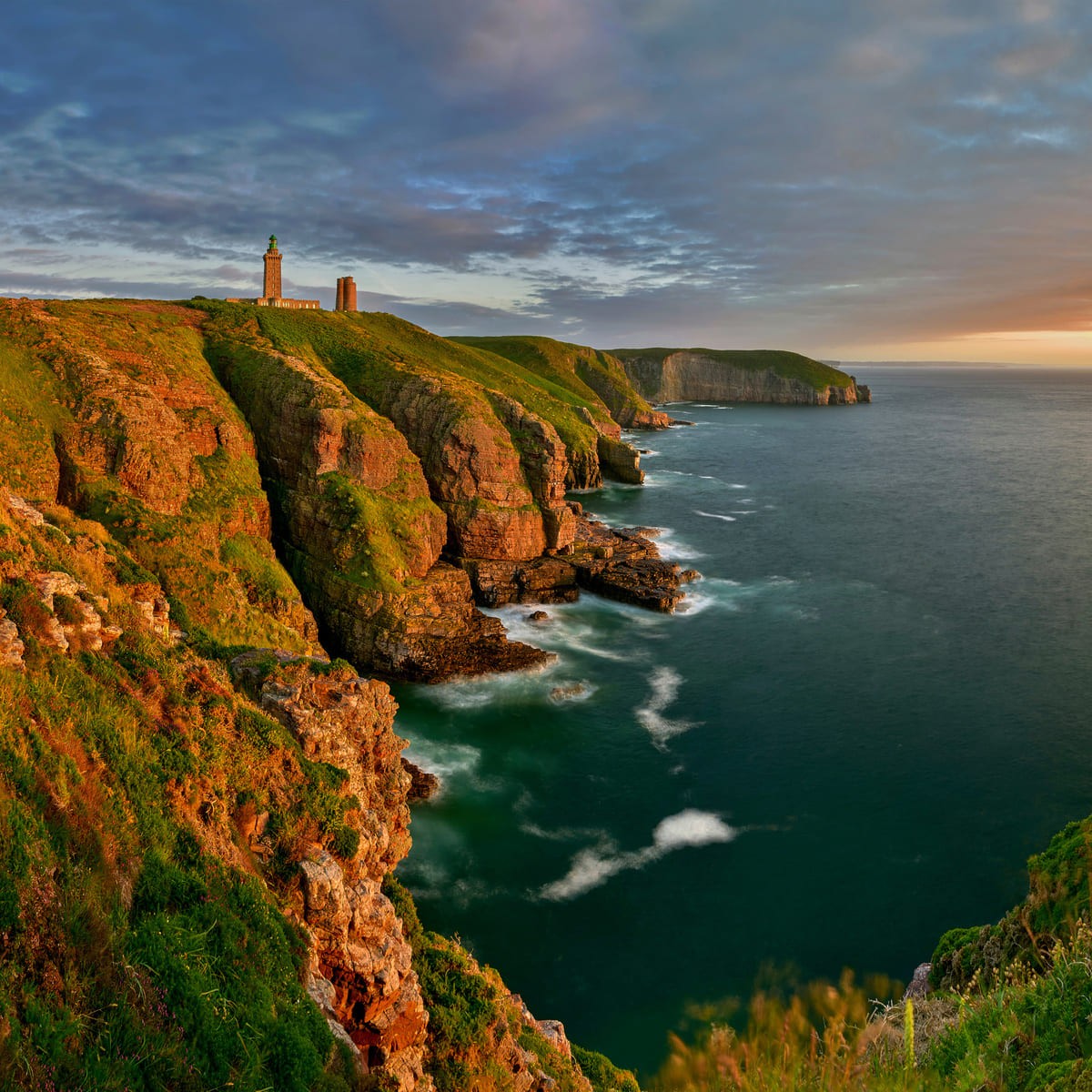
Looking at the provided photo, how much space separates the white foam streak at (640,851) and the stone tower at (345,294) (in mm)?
110883

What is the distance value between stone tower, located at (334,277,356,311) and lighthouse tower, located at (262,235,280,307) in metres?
13.7

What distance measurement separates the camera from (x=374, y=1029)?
17.9 m

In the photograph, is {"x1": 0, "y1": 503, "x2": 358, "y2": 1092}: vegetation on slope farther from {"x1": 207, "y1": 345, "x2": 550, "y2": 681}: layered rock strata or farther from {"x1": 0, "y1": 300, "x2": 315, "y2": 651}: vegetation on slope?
{"x1": 207, "y1": 345, "x2": 550, "y2": 681}: layered rock strata

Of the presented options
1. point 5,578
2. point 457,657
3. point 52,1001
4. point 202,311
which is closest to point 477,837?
point 457,657

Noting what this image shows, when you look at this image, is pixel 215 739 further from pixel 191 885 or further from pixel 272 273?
pixel 272 273

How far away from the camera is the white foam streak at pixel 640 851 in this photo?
37.5 meters

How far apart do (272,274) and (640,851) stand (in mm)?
104665

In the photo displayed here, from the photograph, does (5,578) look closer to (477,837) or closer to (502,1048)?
(502,1048)

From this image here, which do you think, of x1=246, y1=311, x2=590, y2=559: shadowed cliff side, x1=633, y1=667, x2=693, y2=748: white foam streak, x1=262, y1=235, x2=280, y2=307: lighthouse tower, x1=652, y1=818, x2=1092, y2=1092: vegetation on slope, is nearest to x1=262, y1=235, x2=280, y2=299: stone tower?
x1=262, y1=235, x2=280, y2=307: lighthouse tower

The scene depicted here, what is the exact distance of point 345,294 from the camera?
129625 mm

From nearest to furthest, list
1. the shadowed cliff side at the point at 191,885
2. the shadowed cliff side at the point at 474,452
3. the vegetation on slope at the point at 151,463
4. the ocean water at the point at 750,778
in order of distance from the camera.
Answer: the shadowed cliff side at the point at 191,885 < the ocean water at the point at 750,778 < the vegetation on slope at the point at 151,463 < the shadowed cliff side at the point at 474,452

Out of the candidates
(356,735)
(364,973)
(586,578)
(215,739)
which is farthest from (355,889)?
(586,578)

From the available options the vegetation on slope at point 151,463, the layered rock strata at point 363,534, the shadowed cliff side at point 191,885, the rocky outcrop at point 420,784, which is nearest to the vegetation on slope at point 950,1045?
the shadowed cliff side at point 191,885

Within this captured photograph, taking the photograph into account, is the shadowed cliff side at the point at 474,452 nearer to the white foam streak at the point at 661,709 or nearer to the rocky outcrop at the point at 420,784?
the white foam streak at the point at 661,709
